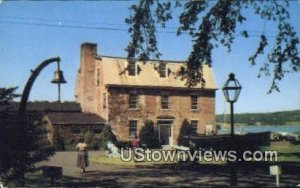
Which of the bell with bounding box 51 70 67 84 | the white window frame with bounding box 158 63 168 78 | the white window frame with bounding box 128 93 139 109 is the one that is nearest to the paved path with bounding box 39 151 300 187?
the white window frame with bounding box 128 93 139 109

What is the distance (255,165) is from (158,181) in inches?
73.3

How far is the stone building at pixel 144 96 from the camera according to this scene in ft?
27.8

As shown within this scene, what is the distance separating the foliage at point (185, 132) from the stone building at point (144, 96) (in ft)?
0.26

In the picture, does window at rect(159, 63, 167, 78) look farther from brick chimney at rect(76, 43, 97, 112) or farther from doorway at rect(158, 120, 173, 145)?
brick chimney at rect(76, 43, 97, 112)

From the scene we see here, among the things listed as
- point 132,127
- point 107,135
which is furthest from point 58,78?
point 132,127

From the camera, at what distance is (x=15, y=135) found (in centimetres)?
875

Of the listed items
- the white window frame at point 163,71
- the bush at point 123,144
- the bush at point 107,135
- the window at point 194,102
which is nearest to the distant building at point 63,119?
the bush at point 107,135

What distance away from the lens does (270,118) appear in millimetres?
8797

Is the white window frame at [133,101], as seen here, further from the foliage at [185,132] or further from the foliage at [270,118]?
the foliage at [270,118]

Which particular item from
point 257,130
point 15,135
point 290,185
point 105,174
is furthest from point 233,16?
point 15,135

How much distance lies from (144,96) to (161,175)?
1.58 metres

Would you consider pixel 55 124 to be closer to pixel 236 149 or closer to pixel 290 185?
pixel 236 149

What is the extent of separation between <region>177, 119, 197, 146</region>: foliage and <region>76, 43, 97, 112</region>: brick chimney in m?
1.86

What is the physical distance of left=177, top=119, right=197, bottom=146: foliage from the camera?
895 centimetres
